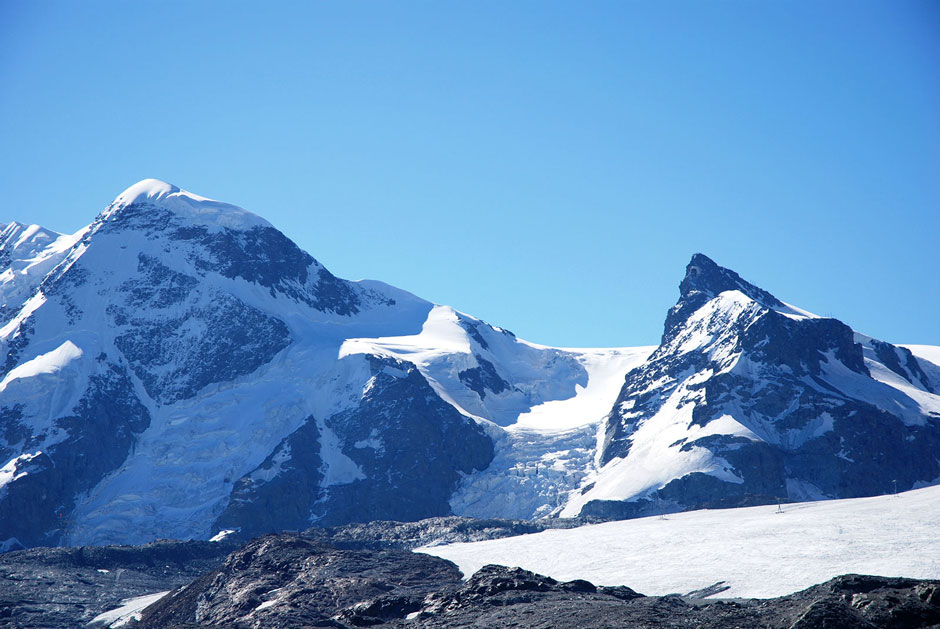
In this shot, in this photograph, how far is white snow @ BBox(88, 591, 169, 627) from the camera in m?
166

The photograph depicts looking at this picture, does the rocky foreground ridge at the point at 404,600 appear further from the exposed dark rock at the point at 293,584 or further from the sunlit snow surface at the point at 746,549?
the sunlit snow surface at the point at 746,549

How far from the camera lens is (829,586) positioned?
9119 centimetres

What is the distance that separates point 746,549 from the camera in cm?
14512

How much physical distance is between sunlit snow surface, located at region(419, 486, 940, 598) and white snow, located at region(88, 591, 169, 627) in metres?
44.3

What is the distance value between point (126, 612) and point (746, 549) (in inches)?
3539

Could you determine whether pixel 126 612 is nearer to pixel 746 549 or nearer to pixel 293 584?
pixel 293 584

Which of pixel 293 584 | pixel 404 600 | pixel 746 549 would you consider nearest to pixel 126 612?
pixel 293 584

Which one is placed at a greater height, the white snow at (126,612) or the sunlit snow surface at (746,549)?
the sunlit snow surface at (746,549)

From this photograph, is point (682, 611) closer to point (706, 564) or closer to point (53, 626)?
point (706, 564)

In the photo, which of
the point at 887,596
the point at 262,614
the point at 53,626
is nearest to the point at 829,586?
the point at 887,596

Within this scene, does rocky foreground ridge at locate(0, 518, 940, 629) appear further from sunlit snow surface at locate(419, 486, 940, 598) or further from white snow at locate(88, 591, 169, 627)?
sunlit snow surface at locate(419, 486, 940, 598)

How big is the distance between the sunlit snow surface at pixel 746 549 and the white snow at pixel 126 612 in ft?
145

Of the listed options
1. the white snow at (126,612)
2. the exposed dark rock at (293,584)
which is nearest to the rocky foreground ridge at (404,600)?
the exposed dark rock at (293,584)

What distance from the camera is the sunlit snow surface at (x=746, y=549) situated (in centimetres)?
12725
